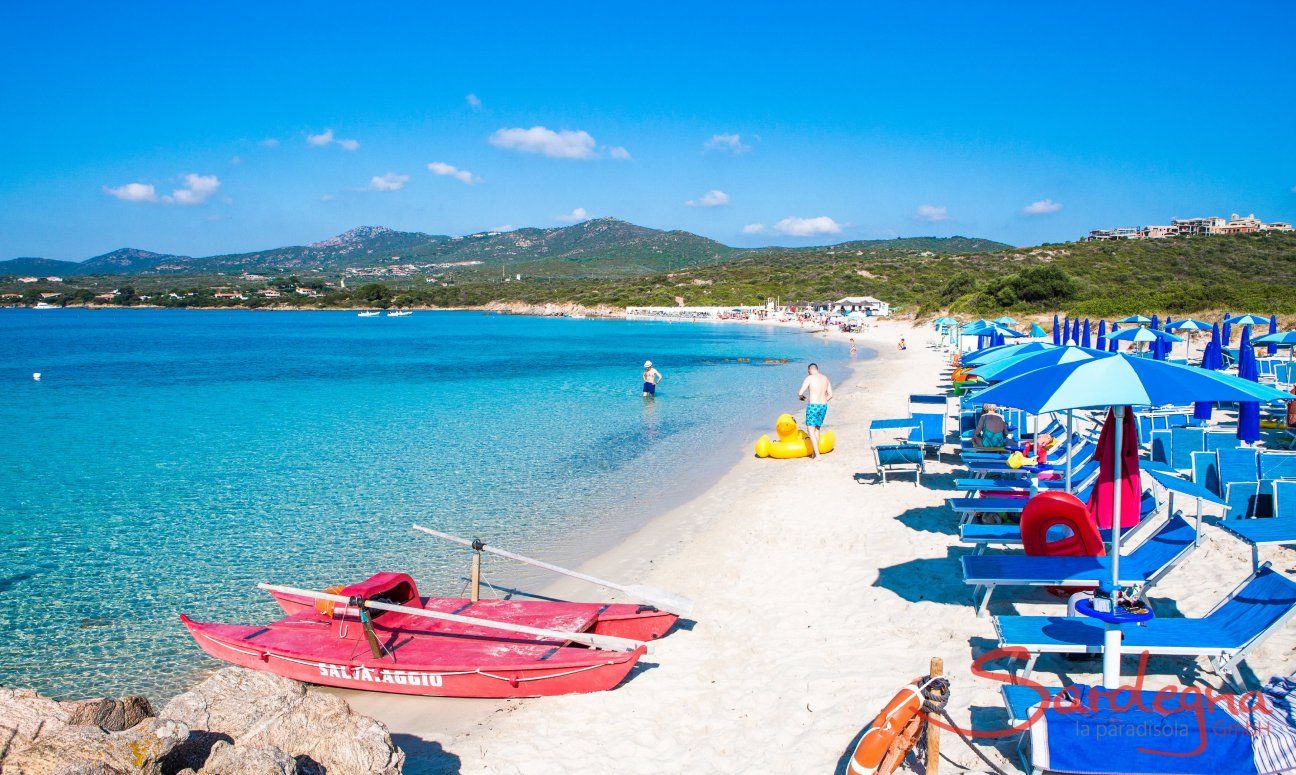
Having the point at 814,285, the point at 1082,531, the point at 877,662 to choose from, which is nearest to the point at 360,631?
the point at 877,662

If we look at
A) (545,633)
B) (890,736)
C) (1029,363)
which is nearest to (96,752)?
(545,633)

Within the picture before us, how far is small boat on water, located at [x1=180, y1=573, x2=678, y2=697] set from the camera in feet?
20.2

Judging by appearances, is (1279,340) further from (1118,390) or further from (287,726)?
(287,726)

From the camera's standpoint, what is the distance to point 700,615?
25.0 ft

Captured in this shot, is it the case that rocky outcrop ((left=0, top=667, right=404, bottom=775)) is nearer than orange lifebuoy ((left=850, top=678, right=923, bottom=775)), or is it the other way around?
rocky outcrop ((left=0, top=667, right=404, bottom=775))

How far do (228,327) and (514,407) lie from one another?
83.6m

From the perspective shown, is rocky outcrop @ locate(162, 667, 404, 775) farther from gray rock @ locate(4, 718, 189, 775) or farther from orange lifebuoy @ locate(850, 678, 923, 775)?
orange lifebuoy @ locate(850, 678, 923, 775)

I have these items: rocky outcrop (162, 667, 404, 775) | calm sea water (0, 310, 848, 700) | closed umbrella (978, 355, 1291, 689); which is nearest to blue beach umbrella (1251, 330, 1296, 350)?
calm sea water (0, 310, 848, 700)

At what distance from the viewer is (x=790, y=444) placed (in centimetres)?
1515

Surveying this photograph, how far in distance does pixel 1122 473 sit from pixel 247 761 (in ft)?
19.6

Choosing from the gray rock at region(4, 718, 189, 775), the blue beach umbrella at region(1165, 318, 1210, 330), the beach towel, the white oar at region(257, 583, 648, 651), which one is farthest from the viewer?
the blue beach umbrella at region(1165, 318, 1210, 330)

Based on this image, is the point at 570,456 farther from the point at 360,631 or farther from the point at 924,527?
the point at 360,631

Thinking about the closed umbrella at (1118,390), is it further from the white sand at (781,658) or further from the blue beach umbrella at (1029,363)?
the blue beach umbrella at (1029,363)

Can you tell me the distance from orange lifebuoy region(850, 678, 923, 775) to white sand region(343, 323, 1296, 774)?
1.40 ft
